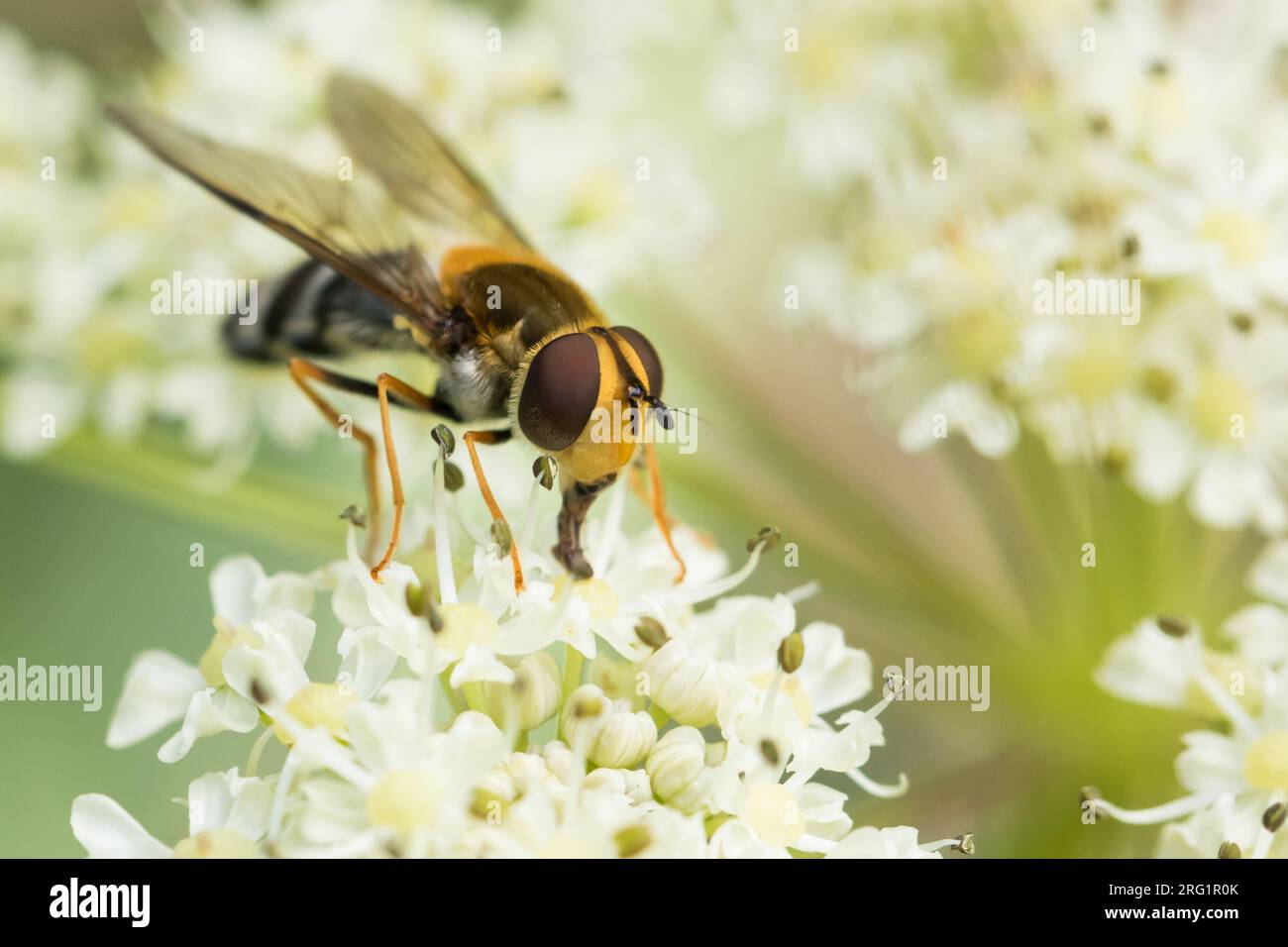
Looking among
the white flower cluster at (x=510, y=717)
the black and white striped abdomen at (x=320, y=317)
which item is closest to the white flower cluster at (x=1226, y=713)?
the white flower cluster at (x=510, y=717)

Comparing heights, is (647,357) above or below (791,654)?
above

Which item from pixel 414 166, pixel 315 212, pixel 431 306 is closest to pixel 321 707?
pixel 431 306

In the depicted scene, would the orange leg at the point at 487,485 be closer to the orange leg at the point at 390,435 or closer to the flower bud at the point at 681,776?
the orange leg at the point at 390,435

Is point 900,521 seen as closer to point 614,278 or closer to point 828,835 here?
point 614,278

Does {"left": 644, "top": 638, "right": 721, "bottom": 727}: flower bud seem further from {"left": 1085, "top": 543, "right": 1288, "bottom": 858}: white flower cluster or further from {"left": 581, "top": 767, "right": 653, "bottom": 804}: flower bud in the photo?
{"left": 1085, "top": 543, "right": 1288, "bottom": 858}: white flower cluster

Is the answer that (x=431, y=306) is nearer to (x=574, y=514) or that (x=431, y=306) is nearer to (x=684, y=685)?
(x=574, y=514)

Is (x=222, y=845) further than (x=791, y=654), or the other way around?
(x=791, y=654)
